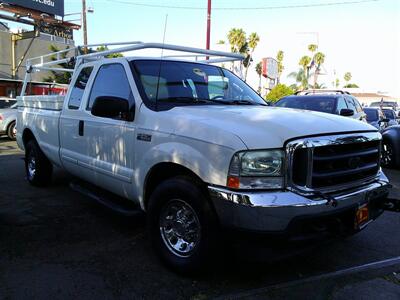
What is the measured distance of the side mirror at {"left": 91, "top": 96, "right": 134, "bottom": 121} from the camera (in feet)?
13.4

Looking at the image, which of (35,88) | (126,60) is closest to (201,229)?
(126,60)

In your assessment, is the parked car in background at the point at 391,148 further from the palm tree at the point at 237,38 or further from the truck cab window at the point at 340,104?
the palm tree at the point at 237,38

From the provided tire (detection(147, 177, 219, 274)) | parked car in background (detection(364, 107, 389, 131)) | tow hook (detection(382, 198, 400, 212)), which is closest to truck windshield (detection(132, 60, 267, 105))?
tire (detection(147, 177, 219, 274))

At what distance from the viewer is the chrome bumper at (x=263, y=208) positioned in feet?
9.98

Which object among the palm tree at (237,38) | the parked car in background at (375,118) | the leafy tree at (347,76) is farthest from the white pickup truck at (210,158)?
the leafy tree at (347,76)

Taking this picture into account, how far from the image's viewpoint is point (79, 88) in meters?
5.41

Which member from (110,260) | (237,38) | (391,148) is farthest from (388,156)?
(237,38)

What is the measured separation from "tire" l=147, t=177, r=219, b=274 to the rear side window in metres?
2.08

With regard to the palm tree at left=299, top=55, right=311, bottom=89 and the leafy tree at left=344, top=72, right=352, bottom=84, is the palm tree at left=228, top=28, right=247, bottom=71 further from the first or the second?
the leafy tree at left=344, top=72, right=352, bottom=84

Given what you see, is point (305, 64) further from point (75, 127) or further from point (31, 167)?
point (75, 127)

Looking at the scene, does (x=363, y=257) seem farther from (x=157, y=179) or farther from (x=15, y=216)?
(x=15, y=216)

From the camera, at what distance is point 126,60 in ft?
14.9

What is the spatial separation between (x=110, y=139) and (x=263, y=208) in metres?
2.08

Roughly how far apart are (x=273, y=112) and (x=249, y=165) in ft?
3.00
